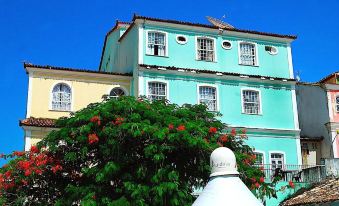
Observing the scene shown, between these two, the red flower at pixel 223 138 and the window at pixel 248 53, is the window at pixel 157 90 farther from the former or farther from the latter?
the red flower at pixel 223 138

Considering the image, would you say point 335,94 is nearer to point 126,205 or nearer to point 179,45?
point 179,45

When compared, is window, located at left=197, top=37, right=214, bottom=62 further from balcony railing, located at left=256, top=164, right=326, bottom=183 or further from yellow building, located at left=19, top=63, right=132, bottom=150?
balcony railing, located at left=256, top=164, right=326, bottom=183

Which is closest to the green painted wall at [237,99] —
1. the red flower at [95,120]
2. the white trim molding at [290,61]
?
the white trim molding at [290,61]

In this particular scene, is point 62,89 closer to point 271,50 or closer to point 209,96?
point 209,96

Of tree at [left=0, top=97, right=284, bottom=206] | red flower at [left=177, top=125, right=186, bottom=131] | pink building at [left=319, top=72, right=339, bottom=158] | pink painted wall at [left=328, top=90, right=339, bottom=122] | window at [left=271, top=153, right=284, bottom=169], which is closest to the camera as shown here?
tree at [left=0, top=97, right=284, bottom=206]

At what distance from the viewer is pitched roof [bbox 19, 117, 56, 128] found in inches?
947

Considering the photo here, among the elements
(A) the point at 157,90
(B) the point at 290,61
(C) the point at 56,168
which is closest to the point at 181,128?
(C) the point at 56,168

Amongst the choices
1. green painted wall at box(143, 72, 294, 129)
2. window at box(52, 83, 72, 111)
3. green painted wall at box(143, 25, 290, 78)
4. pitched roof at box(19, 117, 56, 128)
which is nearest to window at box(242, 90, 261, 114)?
green painted wall at box(143, 72, 294, 129)

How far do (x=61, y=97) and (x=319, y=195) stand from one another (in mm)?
13098

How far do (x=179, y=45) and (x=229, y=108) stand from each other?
428cm

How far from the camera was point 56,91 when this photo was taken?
86.1ft

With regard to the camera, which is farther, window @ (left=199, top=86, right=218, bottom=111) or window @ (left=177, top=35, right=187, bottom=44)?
window @ (left=177, top=35, right=187, bottom=44)

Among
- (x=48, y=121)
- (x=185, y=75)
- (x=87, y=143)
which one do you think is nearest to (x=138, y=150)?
(x=87, y=143)

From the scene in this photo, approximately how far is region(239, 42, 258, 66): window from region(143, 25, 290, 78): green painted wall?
0.86 feet
